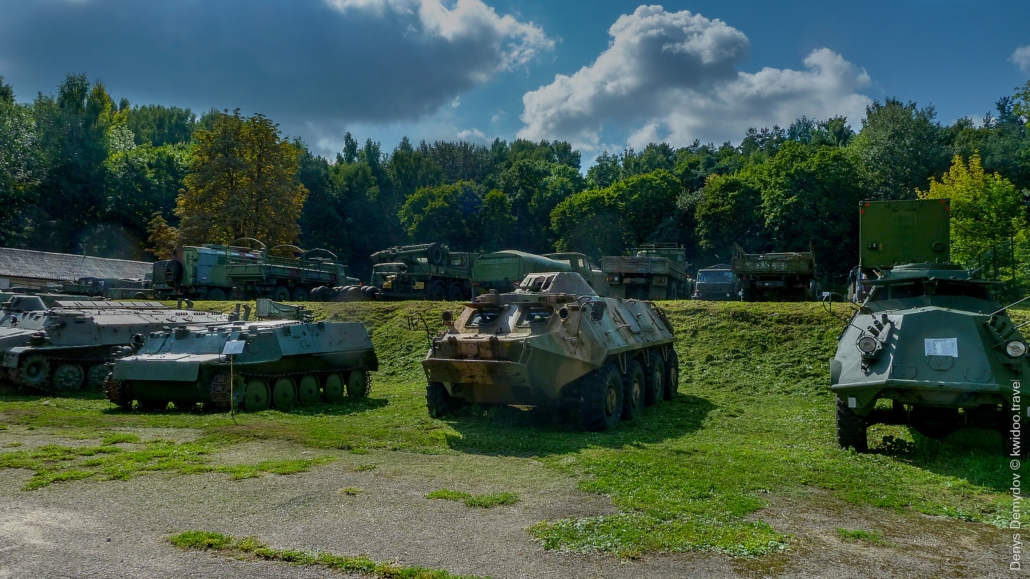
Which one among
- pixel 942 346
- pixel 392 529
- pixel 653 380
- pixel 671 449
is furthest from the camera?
pixel 653 380

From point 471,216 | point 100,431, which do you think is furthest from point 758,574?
point 471,216

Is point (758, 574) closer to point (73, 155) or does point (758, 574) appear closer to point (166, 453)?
point (166, 453)

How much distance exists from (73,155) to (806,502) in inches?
2392

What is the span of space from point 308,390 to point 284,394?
0.64 m

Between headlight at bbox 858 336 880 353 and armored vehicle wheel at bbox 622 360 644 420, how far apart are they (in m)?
4.07

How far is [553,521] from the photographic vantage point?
614cm

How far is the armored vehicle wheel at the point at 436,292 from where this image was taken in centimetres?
2898

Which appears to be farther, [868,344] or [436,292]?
[436,292]

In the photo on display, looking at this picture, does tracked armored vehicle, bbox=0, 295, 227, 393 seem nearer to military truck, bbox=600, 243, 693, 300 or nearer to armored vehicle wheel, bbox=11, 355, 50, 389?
armored vehicle wheel, bbox=11, 355, 50, 389

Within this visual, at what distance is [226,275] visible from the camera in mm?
31312

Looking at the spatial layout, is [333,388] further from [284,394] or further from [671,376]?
[671,376]

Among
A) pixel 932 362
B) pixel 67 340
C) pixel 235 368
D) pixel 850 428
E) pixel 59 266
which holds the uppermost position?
pixel 59 266

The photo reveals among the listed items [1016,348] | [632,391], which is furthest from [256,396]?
[1016,348]

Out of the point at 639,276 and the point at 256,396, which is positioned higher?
the point at 639,276
